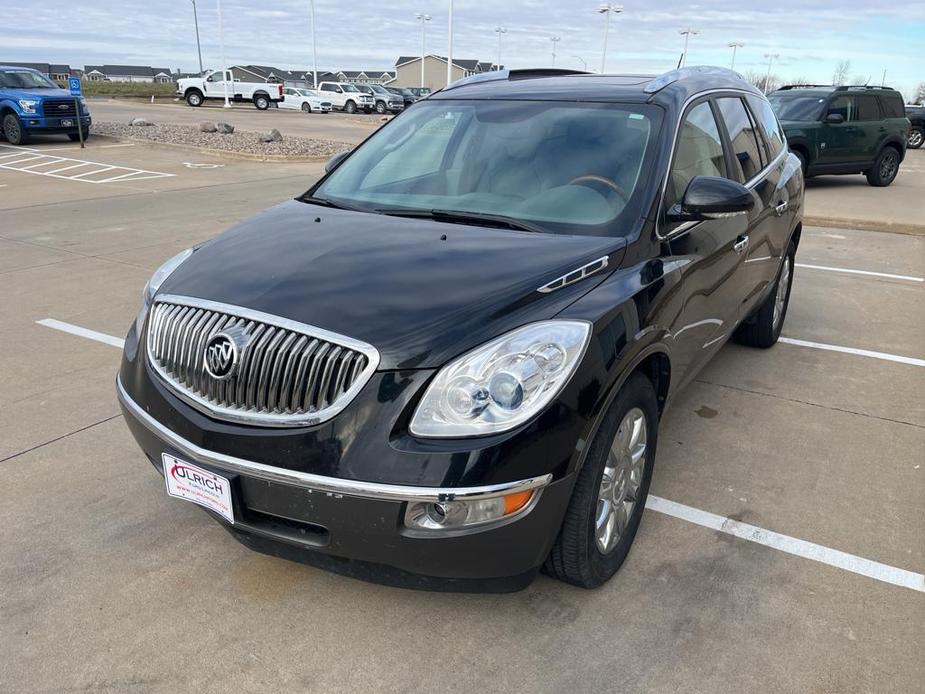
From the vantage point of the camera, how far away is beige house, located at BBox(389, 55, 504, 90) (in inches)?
3509

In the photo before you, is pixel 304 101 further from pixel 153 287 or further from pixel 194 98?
pixel 153 287

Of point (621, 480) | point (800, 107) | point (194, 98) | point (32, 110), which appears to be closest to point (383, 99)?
point (194, 98)

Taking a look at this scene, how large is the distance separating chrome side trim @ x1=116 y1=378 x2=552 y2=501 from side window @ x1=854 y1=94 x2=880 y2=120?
15.1 meters

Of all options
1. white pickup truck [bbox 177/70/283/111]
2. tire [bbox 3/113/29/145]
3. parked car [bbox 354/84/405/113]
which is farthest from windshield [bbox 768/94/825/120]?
parked car [bbox 354/84/405/113]

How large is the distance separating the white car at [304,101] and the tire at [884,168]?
34.4 metres

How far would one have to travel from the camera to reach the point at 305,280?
2.55 metres

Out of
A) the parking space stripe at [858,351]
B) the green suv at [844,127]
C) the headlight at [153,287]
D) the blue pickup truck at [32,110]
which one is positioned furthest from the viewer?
the blue pickup truck at [32,110]

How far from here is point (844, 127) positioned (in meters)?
14.2

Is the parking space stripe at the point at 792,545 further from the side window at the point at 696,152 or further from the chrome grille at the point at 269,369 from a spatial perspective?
the chrome grille at the point at 269,369

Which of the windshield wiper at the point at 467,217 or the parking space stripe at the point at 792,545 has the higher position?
the windshield wiper at the point at 467,217

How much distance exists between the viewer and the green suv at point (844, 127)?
14000 mm

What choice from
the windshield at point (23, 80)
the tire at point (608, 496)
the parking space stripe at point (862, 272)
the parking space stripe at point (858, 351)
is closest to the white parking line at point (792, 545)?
the tire at point (608, 496)

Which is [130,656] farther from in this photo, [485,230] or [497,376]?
[485,230]

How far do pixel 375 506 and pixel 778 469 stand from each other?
238 centimetres
